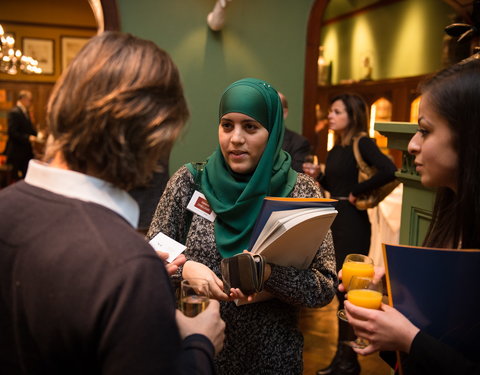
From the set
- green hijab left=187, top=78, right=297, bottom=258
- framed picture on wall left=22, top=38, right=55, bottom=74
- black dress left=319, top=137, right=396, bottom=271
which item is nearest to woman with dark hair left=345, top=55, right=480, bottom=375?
green hijab left=187, top=78, right=297, bottom=258

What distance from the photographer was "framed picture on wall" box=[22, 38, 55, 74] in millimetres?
9930

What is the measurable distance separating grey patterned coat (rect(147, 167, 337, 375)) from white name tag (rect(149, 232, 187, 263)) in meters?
0.11

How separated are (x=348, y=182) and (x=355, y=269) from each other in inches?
80.7

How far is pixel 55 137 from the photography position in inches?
33.3

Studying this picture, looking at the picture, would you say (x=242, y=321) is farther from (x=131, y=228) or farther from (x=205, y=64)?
(x=205, y=64)

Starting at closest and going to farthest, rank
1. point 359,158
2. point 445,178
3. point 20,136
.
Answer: point 445,178, point 359,158, point 20,136

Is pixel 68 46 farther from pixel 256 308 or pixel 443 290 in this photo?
pixel 443 290

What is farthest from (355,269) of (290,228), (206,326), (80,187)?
(80,187)

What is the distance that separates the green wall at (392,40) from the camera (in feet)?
20.3

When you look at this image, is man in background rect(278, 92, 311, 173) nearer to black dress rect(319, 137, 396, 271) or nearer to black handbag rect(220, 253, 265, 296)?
black dress rect(319, 137, 396, 271)

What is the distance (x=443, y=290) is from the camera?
1093 millimetres

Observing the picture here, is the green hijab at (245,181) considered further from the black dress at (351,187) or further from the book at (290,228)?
the black dress at (351,187)

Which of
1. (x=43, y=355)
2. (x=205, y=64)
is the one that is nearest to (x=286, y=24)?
(x=205, y=64)

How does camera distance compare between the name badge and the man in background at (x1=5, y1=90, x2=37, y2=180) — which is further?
the man in background at (x1=5, y1=90, x2=37, y2=180)
